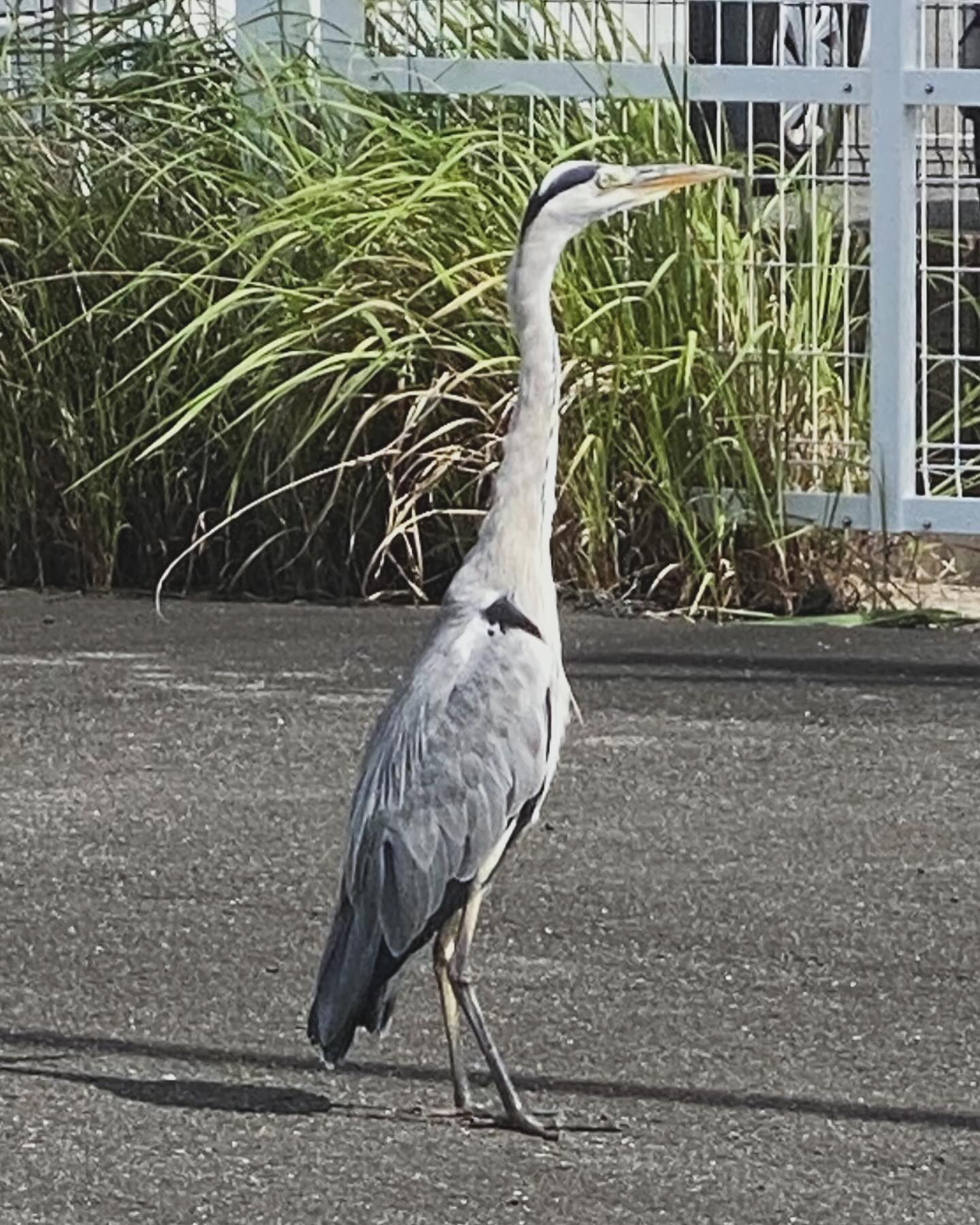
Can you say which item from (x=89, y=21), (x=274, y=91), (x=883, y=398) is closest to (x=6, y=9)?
(x=89, y=21)

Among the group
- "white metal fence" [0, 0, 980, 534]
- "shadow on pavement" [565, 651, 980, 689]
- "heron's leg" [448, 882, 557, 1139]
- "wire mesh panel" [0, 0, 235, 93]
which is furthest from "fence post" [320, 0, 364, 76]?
"heron's leg" [448, 882, 557, 1139]

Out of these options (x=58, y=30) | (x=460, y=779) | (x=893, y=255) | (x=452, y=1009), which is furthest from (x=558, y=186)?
(x=58, y=30)

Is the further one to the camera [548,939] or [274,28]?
[274,28]

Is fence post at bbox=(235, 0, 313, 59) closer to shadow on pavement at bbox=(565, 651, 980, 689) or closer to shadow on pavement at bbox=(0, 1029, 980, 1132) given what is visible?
shadow on pavement at bbox=(565, 651, 980, 689)

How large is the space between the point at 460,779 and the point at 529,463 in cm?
56

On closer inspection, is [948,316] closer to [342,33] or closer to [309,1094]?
[342,33]

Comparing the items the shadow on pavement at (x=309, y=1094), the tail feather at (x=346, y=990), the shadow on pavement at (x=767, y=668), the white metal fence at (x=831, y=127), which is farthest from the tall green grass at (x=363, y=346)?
the tail feather at (x=346, y=990)

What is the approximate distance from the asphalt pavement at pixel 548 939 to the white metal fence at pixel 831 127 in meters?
0.63

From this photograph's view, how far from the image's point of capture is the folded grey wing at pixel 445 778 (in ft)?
17.1

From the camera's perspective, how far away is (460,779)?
17.2ft

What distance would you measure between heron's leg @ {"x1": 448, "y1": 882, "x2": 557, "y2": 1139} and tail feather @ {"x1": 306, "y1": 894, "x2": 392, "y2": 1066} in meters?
0.14

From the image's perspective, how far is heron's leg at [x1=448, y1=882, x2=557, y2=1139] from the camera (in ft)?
16.9

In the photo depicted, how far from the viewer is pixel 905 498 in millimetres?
9266

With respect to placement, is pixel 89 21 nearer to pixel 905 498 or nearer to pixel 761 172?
pixel 761 172
